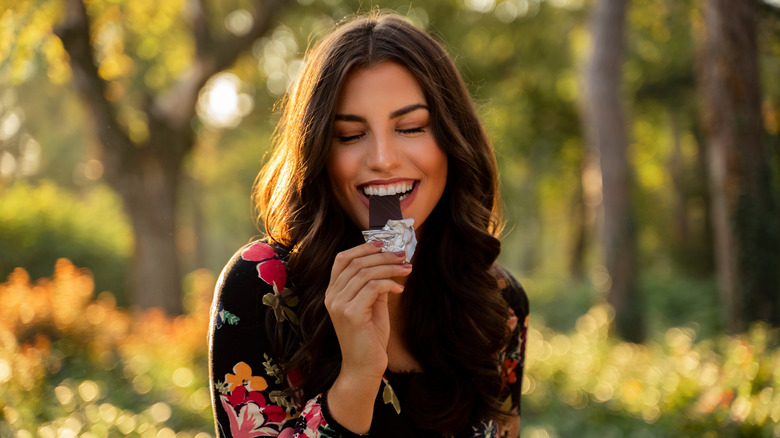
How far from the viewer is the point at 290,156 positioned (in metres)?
2.16

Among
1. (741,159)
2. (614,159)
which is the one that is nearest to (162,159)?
(614,159)

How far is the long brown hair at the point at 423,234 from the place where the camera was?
80.7 inches

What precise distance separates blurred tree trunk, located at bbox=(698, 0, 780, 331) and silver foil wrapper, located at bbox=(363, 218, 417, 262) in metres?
7.01

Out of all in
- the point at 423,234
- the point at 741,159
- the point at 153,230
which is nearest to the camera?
the point at 423,234

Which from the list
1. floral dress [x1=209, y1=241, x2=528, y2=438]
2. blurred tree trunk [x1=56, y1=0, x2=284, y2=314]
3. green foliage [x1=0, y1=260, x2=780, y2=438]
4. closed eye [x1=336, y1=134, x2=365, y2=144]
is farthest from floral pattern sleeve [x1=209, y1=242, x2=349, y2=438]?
blurred tree trunk [x1=56, y1=0, x2=284, y2=314]

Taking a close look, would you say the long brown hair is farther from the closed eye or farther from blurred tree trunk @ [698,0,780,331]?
blurred tree trunk @ [698,0,780,331]

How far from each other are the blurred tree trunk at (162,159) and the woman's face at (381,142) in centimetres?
868

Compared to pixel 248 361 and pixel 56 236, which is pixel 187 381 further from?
pixel 56 236

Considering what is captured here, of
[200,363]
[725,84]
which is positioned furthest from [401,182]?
[725,84]

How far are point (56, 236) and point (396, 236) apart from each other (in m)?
14.6

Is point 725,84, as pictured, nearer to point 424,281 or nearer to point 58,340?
point 424,281

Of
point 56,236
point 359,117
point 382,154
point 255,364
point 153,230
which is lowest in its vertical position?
point 56,236

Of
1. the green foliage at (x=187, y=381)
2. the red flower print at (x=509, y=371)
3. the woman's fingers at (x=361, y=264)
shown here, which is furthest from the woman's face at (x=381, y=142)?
the green foliage at (x=187, y=381)

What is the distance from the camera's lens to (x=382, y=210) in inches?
77.6
